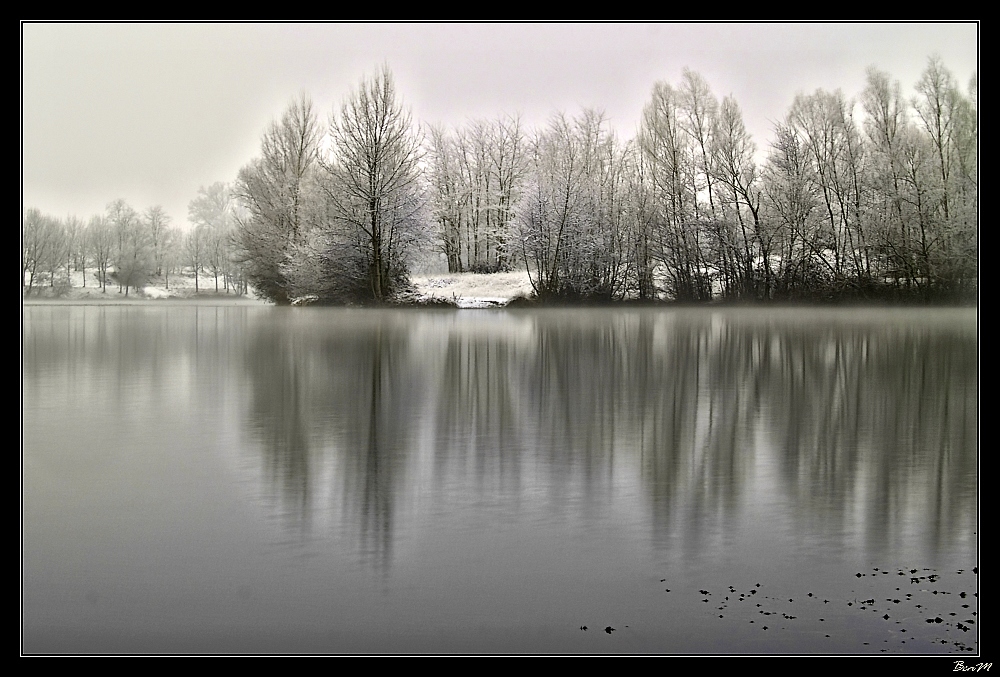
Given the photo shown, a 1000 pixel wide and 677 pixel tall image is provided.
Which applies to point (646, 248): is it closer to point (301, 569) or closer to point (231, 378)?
point (231, 378)

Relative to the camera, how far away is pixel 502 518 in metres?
3.92

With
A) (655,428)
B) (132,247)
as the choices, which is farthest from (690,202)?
(132,247)

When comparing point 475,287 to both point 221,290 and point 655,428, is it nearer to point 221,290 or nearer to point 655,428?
point 655,428

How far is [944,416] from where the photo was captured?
6773 millimetres

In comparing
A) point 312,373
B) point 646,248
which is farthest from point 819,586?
point 646,248

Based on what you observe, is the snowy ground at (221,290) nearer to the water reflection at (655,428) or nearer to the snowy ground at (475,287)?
the snowy ground at (475,287)

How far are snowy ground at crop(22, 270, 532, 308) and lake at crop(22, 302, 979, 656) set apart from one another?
26.4 m

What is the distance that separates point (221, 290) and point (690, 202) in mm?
36750

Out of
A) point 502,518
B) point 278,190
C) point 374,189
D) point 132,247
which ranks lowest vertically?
point 502,518

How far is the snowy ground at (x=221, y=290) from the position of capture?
35.2 metres

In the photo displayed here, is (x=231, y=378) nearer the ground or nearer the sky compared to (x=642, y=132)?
nearer the ground

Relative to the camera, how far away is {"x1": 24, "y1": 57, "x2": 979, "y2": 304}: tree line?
3225 cm

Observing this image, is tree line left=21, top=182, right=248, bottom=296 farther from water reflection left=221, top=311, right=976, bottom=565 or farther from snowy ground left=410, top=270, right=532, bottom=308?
water reflection left=221, top=311, right=976, bottom=565

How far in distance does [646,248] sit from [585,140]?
16.1ft
